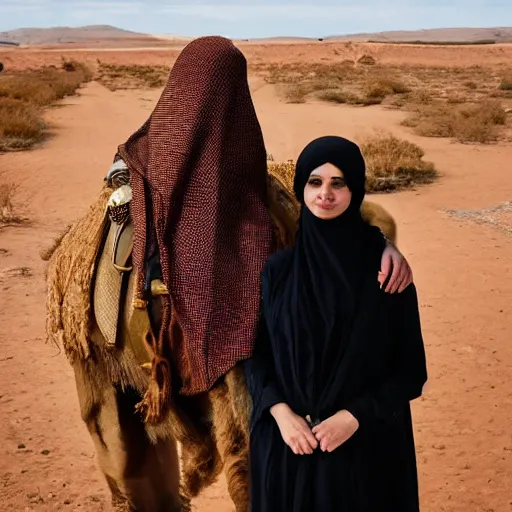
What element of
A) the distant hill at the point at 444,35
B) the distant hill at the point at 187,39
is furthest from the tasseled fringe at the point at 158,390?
the distant hill at the point at 444,35

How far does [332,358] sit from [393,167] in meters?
10.8

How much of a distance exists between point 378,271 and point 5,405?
3.71m

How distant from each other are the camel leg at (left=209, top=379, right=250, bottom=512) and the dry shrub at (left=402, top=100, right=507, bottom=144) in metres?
15.7

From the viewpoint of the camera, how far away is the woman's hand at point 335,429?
6.33ft

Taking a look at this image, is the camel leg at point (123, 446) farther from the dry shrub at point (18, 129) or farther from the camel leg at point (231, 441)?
the dry shrub at point (18, 129)

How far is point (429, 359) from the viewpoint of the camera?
5656 millimetres

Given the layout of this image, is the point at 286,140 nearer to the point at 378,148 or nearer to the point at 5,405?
the point at 378,148

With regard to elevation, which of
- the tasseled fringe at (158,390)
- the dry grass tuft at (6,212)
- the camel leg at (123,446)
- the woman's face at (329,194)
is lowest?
the dry grass tuft at (6,212)

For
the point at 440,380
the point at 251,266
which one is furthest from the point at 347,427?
the point at 440,380

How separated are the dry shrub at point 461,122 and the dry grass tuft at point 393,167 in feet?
13.3

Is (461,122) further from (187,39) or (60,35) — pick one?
(60,35)

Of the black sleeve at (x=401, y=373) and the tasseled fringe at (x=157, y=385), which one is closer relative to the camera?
the black sleeve at (x=401, y=373)

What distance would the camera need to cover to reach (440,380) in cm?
530

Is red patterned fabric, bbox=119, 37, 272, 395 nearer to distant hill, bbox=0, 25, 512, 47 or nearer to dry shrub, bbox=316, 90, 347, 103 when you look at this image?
dry shrub, bbox=316, 90, 347, 103
